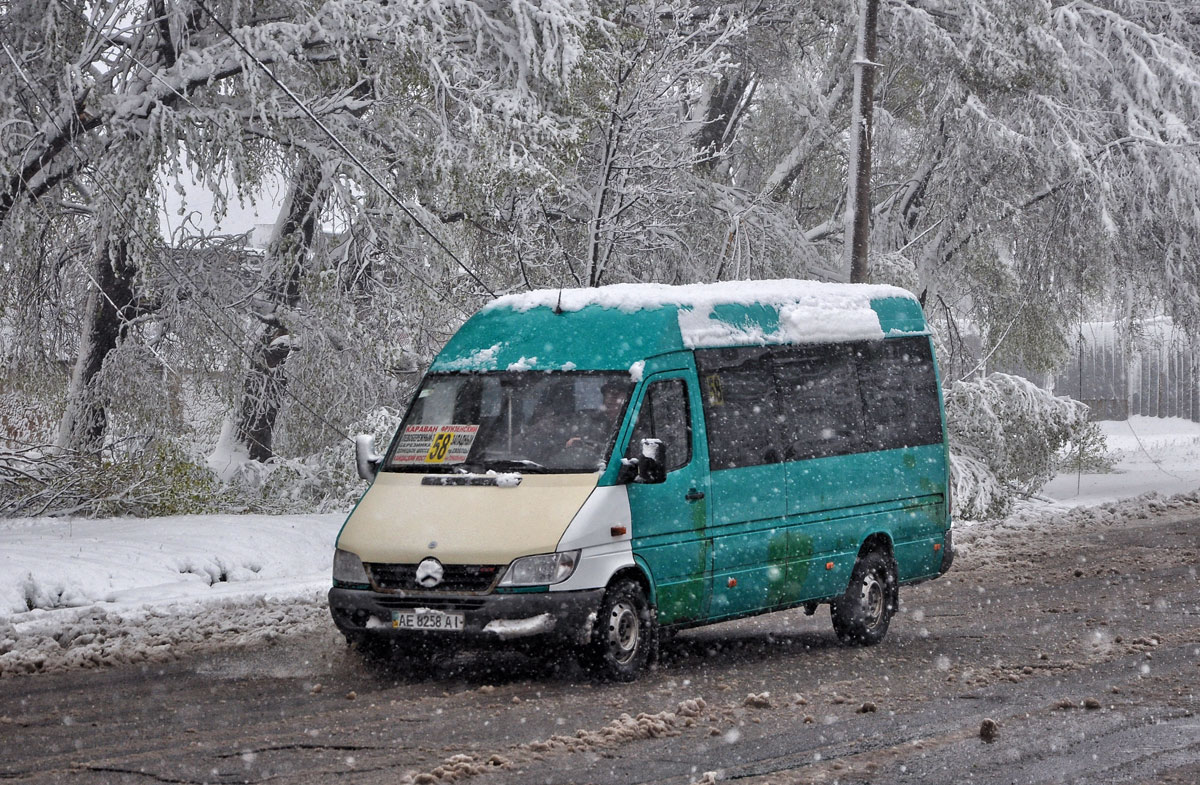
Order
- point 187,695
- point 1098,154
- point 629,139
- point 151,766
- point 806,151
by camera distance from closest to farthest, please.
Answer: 1. point 151,766
2. point 187,695
3. point 629,139
4. point 1098,154
5. point 806,151

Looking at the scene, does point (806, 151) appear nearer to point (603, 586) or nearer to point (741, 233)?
point (741, 233)

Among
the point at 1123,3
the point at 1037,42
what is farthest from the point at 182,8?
the point at 1123,3

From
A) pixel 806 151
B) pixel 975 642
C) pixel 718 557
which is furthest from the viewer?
pixel 806 151

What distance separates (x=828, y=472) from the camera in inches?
432

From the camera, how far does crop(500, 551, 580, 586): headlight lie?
877 cm

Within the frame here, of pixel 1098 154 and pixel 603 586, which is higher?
pixel 1098 154

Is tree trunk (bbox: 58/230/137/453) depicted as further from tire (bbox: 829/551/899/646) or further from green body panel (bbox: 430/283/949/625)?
tire (bbox: 829/551/899/646)

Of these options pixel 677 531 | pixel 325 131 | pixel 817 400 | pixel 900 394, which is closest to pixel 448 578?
pixel 677 531

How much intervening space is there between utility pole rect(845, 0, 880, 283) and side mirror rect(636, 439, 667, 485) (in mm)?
8266

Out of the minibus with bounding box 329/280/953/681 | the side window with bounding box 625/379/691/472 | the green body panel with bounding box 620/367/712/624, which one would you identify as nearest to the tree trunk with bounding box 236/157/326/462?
the minibus with bounding box 329/280/953/681

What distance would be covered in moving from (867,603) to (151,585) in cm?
602

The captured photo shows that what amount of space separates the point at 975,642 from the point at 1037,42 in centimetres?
1295

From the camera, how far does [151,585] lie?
42.9ft

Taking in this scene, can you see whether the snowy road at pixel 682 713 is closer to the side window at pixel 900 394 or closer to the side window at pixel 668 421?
the side window at pixel 668 421
